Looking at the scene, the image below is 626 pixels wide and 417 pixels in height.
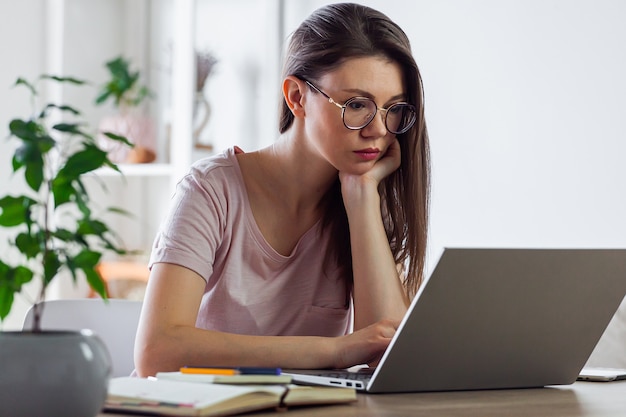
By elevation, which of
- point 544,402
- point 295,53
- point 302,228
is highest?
point 295,53

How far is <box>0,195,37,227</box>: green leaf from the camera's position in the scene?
0.83m

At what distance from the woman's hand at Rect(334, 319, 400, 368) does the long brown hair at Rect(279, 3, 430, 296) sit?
1.64 ft

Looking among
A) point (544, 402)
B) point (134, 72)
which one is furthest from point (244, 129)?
point (544, 402)

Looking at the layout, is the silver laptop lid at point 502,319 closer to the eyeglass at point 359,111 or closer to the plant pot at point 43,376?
the plant pot at point 43,376

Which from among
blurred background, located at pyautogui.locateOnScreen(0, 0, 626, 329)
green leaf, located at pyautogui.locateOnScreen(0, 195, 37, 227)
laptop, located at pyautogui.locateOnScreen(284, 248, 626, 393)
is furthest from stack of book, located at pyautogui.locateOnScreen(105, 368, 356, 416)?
blurred background, located at pyautogui.locateOnScreen(0, 0, 626, 329)

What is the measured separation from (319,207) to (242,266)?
232mm

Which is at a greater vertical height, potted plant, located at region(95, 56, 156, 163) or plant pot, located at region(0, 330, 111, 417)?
potted plant, located at region(95, 56, 156, 163)

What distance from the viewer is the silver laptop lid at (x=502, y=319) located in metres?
1.09

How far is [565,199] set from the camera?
2500mm

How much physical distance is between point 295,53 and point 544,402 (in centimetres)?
86

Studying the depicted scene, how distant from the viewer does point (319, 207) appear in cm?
186

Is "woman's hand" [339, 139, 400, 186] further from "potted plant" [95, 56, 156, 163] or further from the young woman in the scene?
"potted plant" [95, 56, 156, 163]

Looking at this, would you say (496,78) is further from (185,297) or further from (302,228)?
(185,297)

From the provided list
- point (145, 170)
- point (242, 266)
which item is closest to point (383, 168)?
point (242, 266)
